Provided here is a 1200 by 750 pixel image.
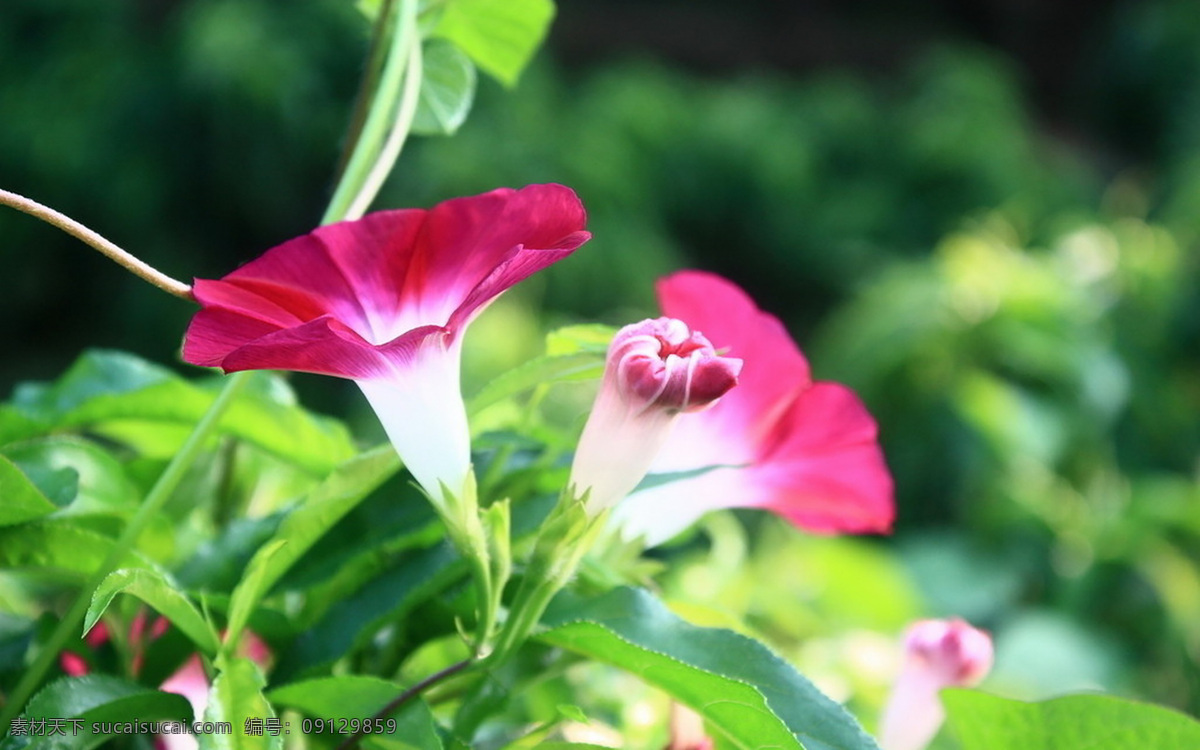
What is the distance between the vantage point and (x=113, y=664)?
0.21 metres

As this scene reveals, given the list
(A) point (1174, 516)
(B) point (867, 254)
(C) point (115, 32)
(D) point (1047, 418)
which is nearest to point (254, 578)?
(A) point (1174, 516)

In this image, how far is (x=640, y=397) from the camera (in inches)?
6.2

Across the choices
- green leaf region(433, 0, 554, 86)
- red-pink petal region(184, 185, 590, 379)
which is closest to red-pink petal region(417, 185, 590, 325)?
red-pink petal region(184, 185, 590, 379)

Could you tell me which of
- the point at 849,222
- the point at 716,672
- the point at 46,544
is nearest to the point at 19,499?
the point at 46,544

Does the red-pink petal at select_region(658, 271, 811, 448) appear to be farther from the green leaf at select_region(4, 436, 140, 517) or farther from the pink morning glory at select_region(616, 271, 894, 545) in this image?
the green leaf at select_region(4, 436, 140, 517)

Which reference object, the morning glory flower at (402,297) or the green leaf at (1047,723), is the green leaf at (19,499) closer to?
the morning glory flower at (402,297)

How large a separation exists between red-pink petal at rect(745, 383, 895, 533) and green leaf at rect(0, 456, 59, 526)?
4.8 inches

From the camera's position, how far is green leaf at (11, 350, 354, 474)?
22 centimetres

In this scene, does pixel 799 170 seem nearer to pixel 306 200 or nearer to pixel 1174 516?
pixel 306 200

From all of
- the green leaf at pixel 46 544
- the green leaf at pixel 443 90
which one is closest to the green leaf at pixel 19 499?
the green leaf at pixel 46 544

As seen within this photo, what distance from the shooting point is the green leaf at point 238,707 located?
15 cm

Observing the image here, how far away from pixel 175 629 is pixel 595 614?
0.08m

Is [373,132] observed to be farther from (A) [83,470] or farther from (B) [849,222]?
(B) [849,222]

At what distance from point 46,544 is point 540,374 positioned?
0.09m
